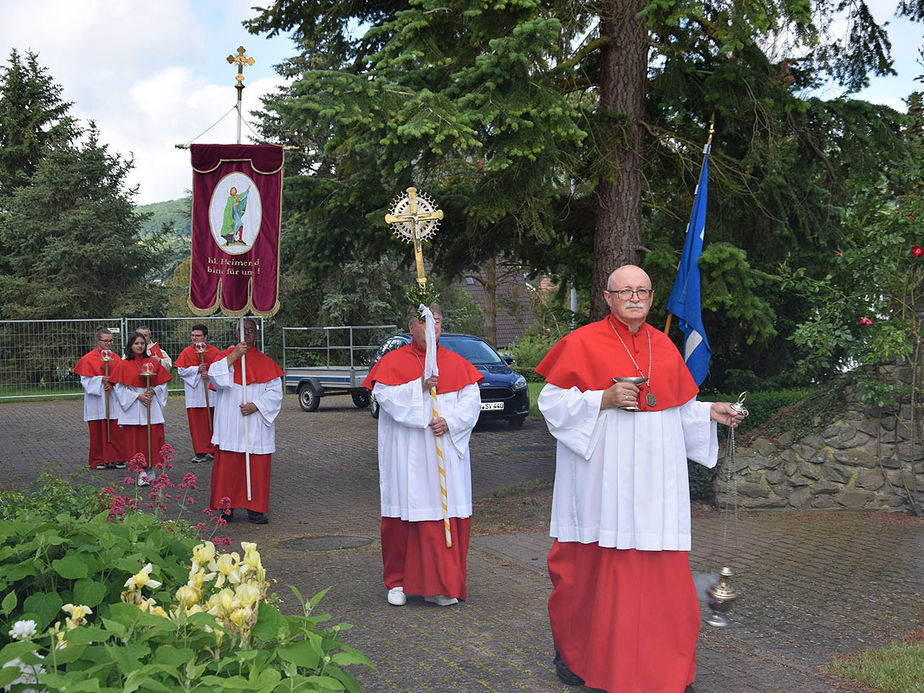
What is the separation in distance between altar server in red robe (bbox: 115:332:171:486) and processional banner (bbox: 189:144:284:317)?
167 inches

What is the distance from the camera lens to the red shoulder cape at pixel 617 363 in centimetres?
507

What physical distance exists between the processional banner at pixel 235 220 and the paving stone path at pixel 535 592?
2.38 meters

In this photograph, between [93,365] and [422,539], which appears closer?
[422,539]

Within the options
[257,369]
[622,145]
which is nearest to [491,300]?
[622,145]

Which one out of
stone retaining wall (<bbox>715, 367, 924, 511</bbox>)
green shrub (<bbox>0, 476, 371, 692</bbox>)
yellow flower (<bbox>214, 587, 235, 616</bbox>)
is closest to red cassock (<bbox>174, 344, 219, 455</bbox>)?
stone retaining wall (<bbox>715, 367, 924, 511</bbox>)

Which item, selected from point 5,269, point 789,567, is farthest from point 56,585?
point 5,269

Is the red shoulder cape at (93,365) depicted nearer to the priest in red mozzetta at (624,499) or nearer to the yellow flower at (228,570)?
the priest in red mozzetta at (624,499)

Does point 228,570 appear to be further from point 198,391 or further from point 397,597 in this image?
point 198,391

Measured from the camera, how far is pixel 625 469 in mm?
4980

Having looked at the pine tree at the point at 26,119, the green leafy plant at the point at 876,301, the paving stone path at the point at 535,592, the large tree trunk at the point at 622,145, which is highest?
the pine tree at the point at 26,119

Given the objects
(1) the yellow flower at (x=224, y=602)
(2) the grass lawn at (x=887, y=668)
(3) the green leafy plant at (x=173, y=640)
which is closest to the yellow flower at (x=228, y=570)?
(3) the green leafy plant at (x=173, y=640)

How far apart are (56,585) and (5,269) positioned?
117 feet

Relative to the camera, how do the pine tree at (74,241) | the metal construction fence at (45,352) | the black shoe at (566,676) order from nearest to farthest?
the black shoe at (566,676) → the metal construction fence at (45,352) → the pine tree at (74,241)

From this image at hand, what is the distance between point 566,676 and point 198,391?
11272mm
